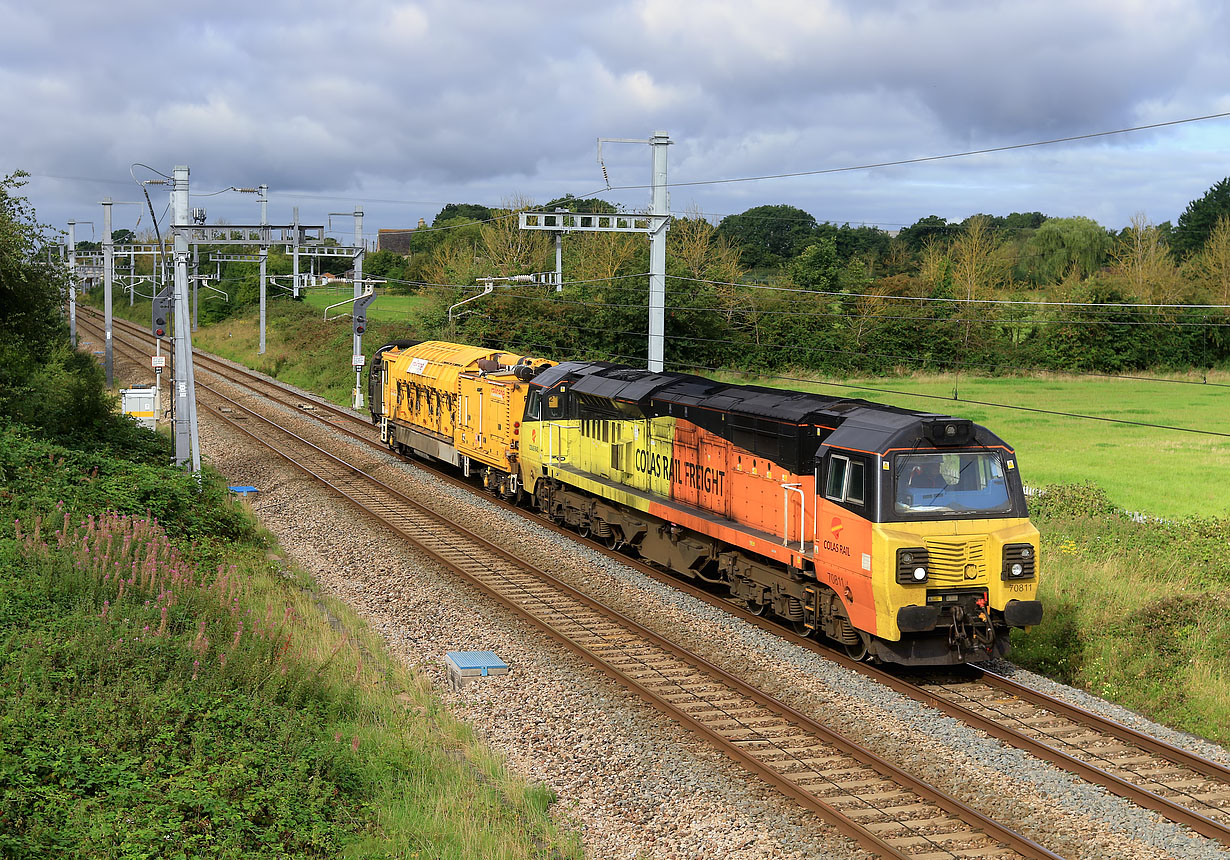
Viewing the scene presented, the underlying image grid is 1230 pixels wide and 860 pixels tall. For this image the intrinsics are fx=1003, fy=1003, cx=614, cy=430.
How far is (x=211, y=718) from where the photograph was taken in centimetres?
930

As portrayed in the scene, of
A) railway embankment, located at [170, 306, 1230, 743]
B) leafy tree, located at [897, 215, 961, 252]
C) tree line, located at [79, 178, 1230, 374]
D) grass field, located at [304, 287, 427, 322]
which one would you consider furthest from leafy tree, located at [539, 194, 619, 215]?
leafy tree, located at [897, 215, 961, 252]

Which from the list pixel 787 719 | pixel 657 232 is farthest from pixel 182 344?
pixel 787 719

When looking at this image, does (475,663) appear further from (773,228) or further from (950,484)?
(773,228)

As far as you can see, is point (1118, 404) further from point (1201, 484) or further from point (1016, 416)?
point (1201, 484)

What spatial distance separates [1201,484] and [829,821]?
91.2 feet

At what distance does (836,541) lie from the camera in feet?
43.9

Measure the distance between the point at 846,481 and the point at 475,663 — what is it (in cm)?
549

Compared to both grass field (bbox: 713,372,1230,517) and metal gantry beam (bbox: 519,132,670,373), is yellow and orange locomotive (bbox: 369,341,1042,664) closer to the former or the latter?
metal gantry beam (bbox: 519,132,670,373)

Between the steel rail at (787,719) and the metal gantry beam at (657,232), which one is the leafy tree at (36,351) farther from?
the metal gantry beam at (657,232)

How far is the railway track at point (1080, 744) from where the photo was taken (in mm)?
9766

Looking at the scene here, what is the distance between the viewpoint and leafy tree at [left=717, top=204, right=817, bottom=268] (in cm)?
11038

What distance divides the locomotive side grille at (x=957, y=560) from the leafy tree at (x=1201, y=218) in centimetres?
9756

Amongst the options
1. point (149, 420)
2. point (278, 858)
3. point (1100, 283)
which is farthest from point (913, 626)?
point (1100, 283)

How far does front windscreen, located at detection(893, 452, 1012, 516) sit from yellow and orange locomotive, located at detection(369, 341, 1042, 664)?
0.06ft
